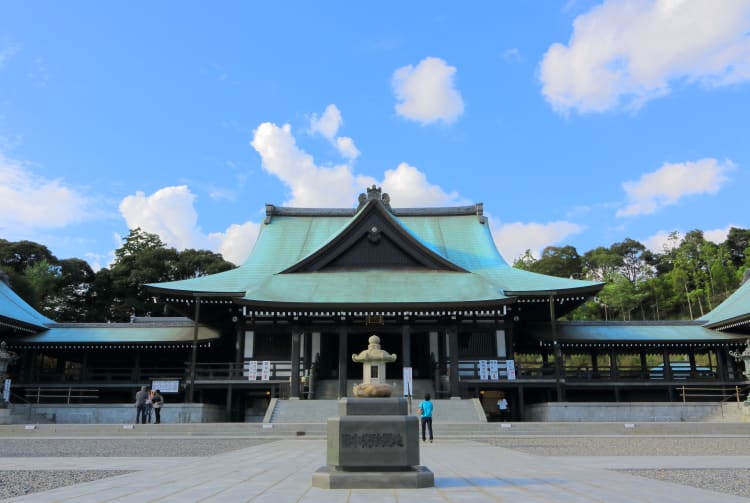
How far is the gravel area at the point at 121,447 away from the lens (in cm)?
1355

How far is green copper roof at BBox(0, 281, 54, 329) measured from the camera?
28359mm

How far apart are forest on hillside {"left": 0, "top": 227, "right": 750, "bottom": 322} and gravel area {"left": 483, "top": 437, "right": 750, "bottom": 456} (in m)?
32.5

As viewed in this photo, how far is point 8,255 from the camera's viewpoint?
61.5m

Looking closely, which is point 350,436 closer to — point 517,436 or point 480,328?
point 517,436

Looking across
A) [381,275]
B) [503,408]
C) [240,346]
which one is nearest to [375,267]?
[381,275]

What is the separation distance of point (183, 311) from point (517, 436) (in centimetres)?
1903

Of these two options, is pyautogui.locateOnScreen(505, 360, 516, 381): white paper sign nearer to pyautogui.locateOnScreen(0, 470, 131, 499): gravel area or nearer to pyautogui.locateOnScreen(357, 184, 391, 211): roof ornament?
pyautogui.locateOnScreen(357, 184, 391, 211): roof ornament

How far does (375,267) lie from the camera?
1212 inches

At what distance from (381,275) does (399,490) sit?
872 inches

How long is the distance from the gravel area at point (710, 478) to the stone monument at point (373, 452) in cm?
382

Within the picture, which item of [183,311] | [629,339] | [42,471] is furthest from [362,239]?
[42,471]

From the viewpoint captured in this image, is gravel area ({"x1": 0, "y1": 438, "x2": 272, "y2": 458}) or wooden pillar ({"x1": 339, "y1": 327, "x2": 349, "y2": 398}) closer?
gravel area ({"x1": 0, "y1": 438, "x2": 272, "y2": 458})

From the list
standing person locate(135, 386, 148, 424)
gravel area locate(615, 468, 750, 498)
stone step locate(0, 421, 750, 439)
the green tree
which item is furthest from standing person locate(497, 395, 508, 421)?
the green tree

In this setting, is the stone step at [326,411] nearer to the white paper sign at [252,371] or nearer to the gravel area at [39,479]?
the white paper sign at [252,371]
